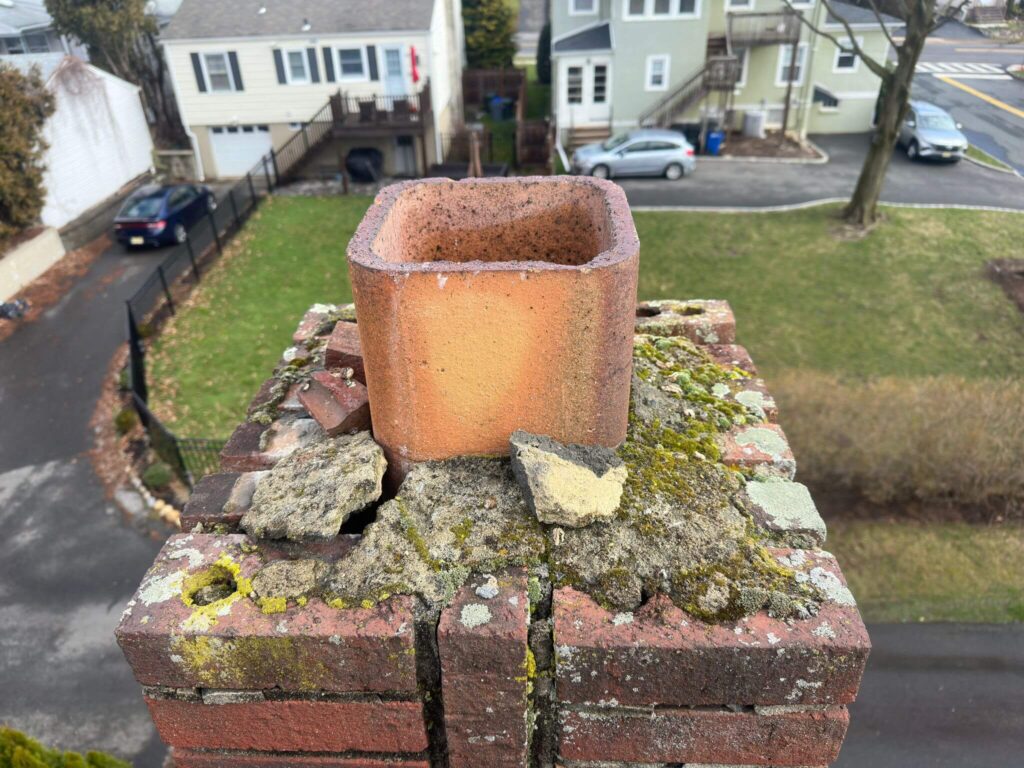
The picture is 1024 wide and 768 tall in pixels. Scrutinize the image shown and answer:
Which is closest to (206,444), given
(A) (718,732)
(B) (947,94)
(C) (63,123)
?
(A) (718,732)

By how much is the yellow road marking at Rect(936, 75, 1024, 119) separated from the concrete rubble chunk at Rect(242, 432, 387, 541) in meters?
27.0

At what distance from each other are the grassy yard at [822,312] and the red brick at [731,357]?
721 cm

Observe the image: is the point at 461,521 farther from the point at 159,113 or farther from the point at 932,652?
the point at 159,113

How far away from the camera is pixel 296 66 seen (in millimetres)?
23531

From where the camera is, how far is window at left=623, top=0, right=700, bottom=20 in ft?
81.1

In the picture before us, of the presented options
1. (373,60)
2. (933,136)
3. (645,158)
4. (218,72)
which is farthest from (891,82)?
(218,72)

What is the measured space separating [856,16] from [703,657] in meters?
28.7

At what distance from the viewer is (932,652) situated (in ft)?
30.2

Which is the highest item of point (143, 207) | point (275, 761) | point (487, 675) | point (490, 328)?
point (490, 328)

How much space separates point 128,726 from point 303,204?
16862mm

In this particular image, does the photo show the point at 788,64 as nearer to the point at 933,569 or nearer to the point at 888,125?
the point at 888,125

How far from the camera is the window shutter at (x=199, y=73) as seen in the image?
23.5m

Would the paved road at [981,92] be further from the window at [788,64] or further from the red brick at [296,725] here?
the red brick at [296,725]

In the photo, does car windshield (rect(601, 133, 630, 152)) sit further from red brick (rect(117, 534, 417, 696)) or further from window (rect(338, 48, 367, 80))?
red brick (rect(117, 534, 417, 696))
